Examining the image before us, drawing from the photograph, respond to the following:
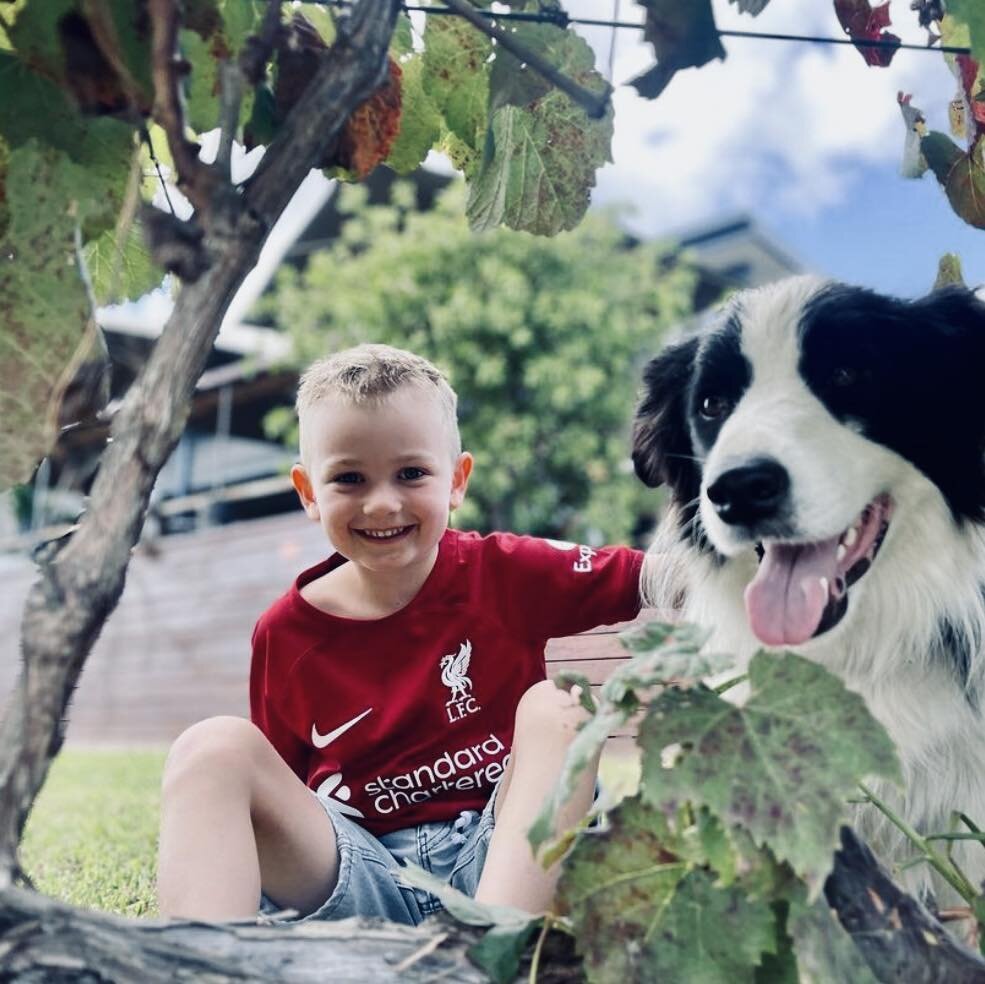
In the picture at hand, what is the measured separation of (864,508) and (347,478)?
3.11 feet

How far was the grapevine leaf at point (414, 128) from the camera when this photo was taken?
161 centimetres

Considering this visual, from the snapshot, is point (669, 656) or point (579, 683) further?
point (579, 683)

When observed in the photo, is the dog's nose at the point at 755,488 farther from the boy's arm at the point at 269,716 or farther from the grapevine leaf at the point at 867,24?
the boy's arm at the point at 269,716

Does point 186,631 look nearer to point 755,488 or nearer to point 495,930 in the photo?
point 755,488

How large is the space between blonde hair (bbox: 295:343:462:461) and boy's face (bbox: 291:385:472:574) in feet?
0.07

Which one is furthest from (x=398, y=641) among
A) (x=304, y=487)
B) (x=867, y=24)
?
(x=867, y=24)

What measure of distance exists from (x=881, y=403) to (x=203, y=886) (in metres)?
1.34

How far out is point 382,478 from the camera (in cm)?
222

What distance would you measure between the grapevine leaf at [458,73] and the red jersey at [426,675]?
1009mm

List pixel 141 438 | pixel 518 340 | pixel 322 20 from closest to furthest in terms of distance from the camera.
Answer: pixel 141 438
pixel 322 20
pixel 518 340

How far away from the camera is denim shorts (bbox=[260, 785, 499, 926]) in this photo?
1.94 meters

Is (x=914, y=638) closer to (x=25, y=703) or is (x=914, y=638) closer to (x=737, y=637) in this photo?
(x=737, y=637)

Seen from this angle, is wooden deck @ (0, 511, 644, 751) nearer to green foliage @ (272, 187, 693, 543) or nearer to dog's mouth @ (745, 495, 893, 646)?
green foliage @ (272, 187, 693, 543)

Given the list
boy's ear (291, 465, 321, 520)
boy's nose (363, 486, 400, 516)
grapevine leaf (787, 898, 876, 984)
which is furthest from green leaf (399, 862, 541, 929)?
boy's ear (291, 465, 321, 520)
